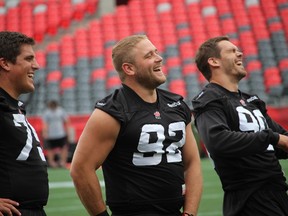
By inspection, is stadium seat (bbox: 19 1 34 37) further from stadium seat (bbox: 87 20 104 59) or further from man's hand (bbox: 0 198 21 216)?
man's hand (bbox: 0 198 21 216)

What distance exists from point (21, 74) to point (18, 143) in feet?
1.50

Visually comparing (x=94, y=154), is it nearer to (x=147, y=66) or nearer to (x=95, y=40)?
(x=147, y=66)

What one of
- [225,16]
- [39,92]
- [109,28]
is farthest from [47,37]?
[225,16]

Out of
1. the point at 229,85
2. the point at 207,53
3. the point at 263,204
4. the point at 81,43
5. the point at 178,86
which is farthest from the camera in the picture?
the point at 81,43

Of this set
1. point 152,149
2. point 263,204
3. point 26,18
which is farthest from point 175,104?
point 26,18

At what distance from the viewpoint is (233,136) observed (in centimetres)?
388

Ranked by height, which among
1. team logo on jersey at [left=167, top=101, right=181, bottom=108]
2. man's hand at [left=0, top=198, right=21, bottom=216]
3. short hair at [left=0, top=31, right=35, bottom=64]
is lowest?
man's hand at [left=0, top=198, right=21, bottom=216]

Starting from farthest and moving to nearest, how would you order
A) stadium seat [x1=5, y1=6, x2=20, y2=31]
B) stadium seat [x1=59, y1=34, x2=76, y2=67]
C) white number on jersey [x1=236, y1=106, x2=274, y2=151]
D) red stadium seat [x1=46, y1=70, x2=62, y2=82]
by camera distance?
1. stadium seat [x1=5, y1=6, x2=20, y2=31]
2. stadium seat [x1=59, y1=34, x2=76, y2=67]
3. red stadium seat [x1=46, y1=70, x2=62, y2=82]
4. white number on jersey [x1=236, y1=106, x2=274, y2=151]

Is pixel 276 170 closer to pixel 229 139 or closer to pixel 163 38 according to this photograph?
pixel 229 139

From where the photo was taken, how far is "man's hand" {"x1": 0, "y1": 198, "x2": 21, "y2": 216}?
3375mm

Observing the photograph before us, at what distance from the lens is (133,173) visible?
3.63 meters

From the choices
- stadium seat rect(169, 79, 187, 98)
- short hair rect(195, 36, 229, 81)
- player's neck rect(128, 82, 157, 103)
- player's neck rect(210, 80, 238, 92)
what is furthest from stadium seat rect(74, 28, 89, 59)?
player's neck rect(128, 82, 157, 103)

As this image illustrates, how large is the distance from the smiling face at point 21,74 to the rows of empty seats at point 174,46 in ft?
43.0

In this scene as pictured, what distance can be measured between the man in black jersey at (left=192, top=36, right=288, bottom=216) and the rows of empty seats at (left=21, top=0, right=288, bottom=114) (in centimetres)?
1229
